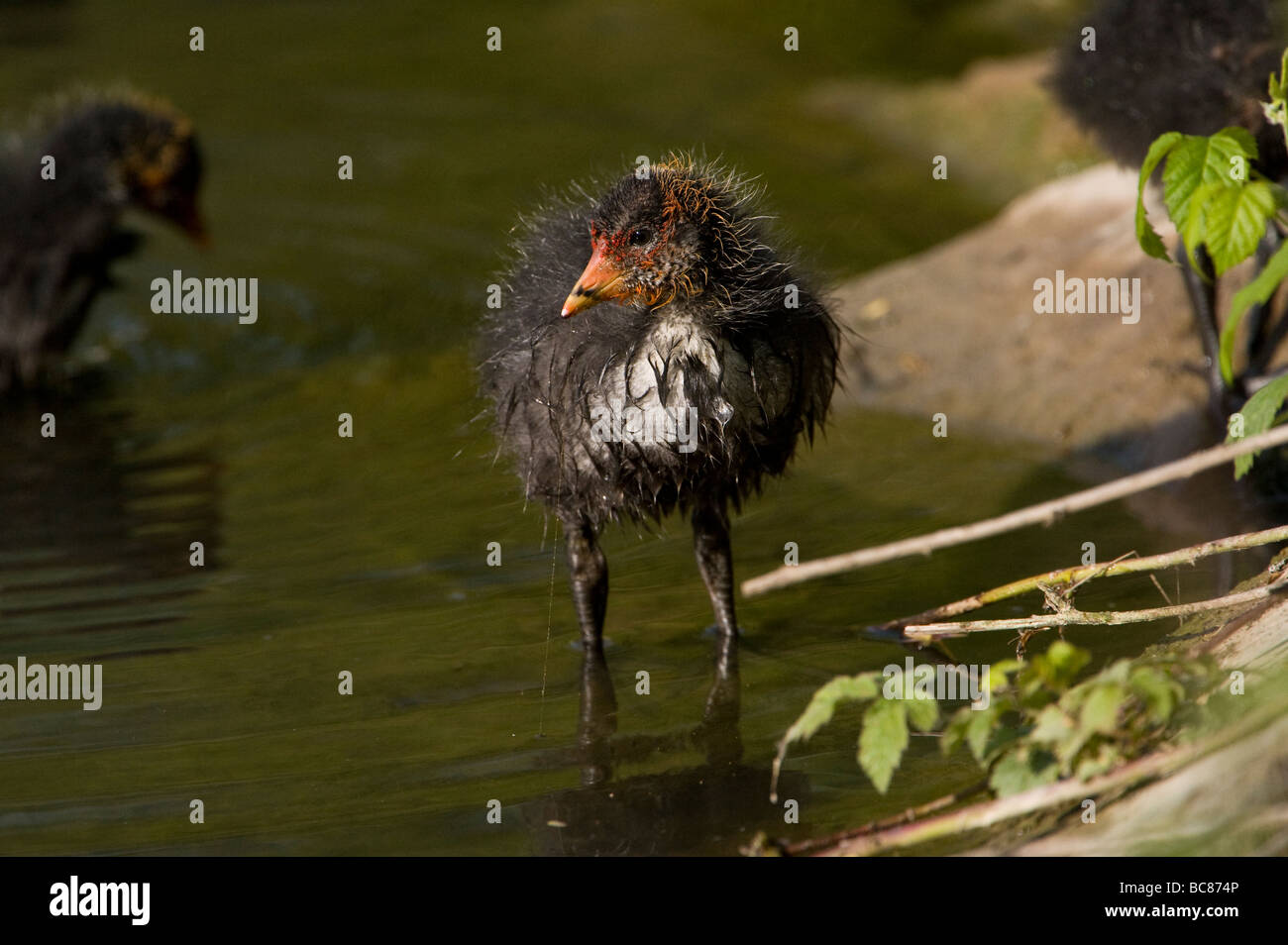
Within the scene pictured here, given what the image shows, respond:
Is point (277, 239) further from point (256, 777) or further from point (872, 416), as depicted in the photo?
point (256, 777)

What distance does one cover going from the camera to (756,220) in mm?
4770

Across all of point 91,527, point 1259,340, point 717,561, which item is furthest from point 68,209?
point 1259,340

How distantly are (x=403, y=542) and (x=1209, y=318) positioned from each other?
3352mm

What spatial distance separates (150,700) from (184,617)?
641 millimetres

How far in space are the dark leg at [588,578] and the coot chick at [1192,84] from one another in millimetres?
2774

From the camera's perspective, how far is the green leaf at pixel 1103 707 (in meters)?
3.24

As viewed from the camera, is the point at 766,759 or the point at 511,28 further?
the point at 511,28

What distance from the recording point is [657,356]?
4320 mm

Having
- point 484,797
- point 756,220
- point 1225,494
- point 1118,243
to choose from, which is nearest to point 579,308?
point 756,220

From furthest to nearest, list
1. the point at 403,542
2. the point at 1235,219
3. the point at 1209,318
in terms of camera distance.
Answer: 1. the point at 1209,318
2. the point at 403,542
3. the point at 1235,219

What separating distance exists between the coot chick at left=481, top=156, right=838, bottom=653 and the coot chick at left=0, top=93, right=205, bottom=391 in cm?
429

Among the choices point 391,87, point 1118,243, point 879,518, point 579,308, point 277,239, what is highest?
point 391,87

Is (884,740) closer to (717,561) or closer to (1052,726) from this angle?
(1052,726)

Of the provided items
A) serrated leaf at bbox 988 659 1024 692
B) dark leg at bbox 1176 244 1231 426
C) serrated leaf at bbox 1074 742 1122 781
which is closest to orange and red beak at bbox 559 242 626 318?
Answer: serrated leaf at bbox 988 659 1024 692
